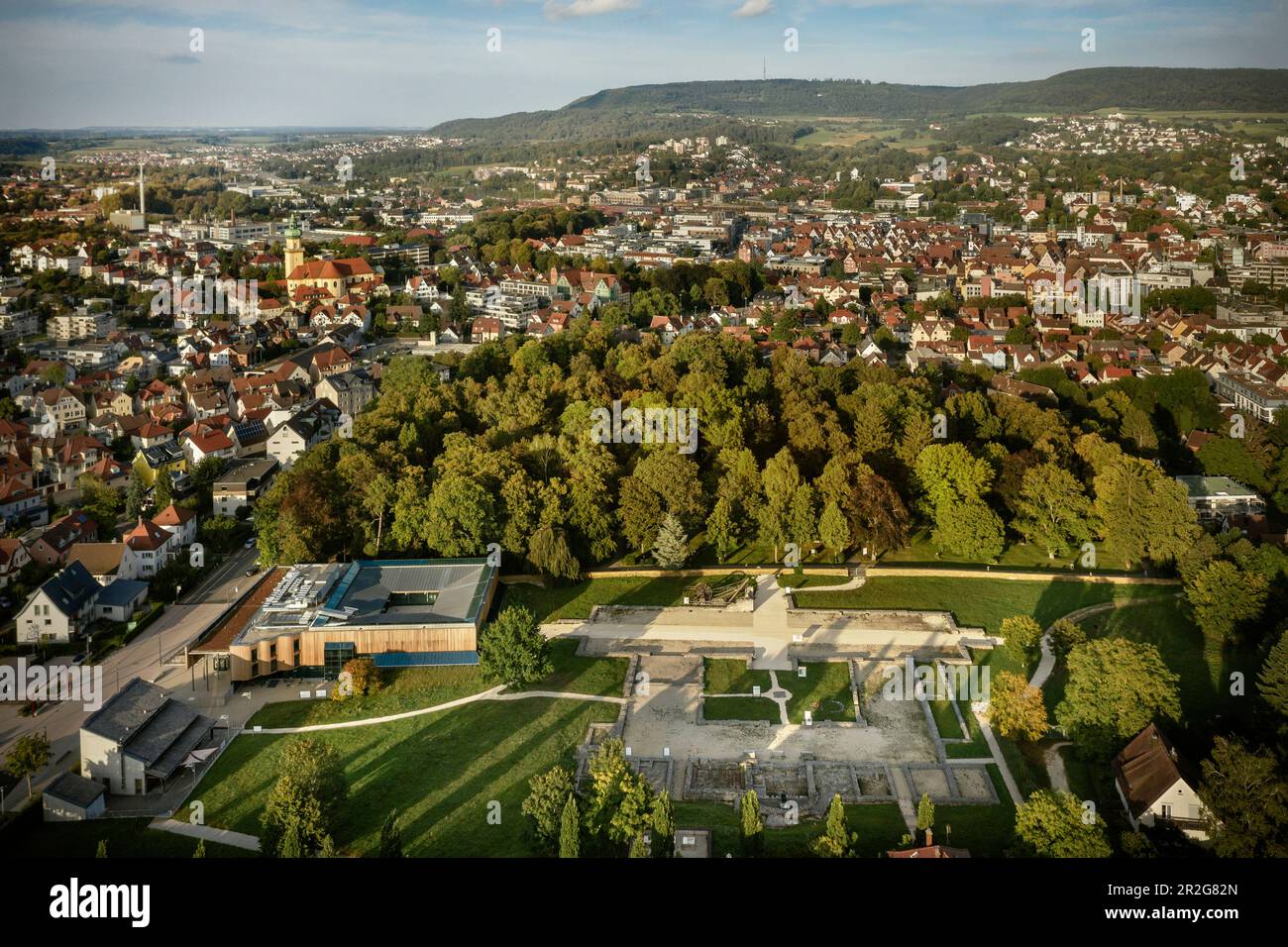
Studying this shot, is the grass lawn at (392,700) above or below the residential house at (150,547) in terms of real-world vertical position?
below

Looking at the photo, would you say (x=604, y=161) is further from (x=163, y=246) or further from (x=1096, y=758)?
(x=1096, y=758)

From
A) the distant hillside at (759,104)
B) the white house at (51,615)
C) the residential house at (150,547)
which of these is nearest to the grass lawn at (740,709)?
the white house at (51,615)

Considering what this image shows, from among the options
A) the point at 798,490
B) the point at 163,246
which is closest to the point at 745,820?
the point at 798,490

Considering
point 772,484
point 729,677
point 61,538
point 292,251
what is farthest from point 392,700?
point 292,251

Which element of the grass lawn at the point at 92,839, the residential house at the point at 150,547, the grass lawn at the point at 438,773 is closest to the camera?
the grass lawn at the point at 92,839

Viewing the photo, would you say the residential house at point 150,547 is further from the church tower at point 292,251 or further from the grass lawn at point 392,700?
the church tower at point 292,251

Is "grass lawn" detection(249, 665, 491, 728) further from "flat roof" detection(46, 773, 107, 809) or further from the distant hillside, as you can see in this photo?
the distant hillside
